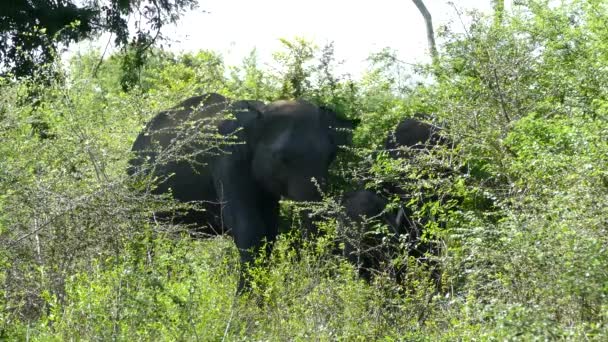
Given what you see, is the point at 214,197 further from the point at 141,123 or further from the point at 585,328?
the point at 585,328

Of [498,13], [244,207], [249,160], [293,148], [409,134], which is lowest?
[244,207]

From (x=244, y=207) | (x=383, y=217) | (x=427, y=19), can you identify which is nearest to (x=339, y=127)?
(x=244, y=207)

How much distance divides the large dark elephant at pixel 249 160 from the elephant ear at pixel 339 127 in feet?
0.10

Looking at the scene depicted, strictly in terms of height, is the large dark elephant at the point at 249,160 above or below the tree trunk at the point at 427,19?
below

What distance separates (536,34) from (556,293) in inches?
Answer: 298

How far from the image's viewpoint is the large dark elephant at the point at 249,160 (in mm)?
15125

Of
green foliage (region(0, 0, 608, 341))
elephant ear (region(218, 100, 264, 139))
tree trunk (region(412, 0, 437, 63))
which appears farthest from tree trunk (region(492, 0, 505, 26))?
tree trunk (region(412, 0, 437, 63))

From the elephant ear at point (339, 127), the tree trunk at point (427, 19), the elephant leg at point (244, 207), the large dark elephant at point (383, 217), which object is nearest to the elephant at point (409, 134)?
the large dark elephant at point (383, 217)

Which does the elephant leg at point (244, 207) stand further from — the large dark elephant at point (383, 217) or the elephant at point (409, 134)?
the elephant at point (409, 134)

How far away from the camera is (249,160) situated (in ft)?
51.4

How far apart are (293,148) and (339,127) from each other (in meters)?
1.18

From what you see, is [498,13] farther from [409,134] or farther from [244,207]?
[244,207]

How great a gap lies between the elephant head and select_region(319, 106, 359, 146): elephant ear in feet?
0.08

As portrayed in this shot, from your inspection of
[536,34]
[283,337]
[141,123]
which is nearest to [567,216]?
[283,337]
